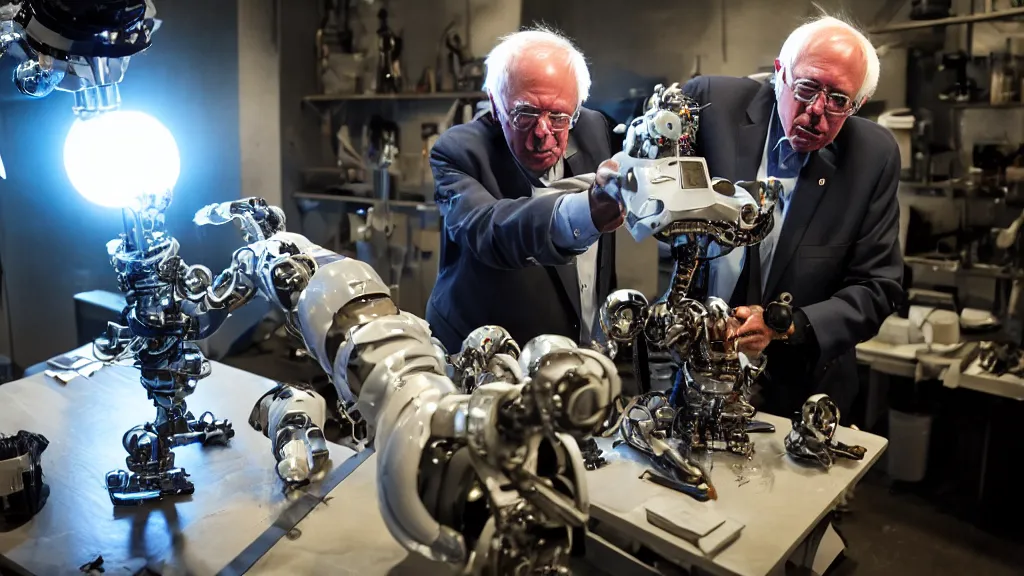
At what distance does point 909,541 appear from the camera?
9.31ft

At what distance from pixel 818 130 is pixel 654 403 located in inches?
32.2

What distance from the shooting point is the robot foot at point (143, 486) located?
1.60 metres

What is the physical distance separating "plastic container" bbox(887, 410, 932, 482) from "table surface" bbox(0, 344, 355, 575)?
2.50 meters

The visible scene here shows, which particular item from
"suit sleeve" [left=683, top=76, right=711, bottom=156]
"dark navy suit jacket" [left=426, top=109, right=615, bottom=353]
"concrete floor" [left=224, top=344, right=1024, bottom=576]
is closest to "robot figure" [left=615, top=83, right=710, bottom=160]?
"dark navy suit jacket" [left=426, top=109, right=615, bottom=353]

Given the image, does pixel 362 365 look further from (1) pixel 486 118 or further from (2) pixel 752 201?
(1) pixel 486 118

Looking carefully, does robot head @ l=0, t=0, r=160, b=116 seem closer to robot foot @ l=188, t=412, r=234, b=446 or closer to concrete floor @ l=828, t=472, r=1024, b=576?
robot foot @ l=188, t=412, r=234, b=446

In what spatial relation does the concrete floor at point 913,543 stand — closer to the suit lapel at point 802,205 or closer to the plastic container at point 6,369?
the suit lapel at point 802,205

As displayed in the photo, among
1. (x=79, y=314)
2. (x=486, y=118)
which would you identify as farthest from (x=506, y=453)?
(x=79, y=314)

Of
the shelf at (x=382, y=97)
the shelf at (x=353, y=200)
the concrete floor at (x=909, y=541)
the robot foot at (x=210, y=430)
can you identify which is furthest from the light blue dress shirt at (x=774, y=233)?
the shelf at (x=353, y=200)

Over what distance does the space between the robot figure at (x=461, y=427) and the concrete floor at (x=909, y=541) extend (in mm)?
1822

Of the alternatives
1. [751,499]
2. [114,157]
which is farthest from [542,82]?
[751,499]

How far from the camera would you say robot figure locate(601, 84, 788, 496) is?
147 centimetres

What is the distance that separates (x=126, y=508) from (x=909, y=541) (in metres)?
2.60

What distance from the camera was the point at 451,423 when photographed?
1.03 m
